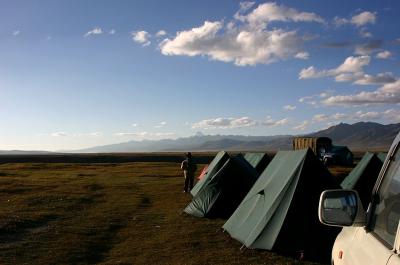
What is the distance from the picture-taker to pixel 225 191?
60.3 ft

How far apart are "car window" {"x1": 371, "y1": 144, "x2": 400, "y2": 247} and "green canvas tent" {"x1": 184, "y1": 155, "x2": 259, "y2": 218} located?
14299mm

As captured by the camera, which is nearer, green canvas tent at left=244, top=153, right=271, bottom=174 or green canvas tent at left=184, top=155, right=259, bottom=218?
green canvas tent at left=184, top=155, right=259, bottom=218

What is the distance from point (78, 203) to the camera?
24453mm

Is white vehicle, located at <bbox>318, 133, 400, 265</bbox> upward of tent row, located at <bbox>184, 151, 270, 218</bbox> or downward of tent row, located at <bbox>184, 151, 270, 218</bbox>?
upward

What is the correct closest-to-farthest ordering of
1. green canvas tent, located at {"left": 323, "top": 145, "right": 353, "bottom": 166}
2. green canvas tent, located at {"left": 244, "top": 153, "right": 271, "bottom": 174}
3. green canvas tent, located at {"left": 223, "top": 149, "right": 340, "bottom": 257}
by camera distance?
green canvas tent, located at {"left": 223, "top": 149, "right": 340, "bottom": 257} < green canvas tent, located at {"left": 244, "top": 153, "right": 271, "bottom": 174} < green canvas tent, located at {"left": 323, "top": 145, "right": 353, "bottom": 166}

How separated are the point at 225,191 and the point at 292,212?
20.5ft

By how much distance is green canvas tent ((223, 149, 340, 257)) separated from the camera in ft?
40.0

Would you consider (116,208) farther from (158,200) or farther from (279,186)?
(279,186)

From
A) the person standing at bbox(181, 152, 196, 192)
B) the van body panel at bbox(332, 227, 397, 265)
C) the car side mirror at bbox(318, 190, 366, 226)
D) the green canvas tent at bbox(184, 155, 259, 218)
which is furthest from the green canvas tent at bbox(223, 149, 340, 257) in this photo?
the person standing at bbox(181, 152, 196, 192)

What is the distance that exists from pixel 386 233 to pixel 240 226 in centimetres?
1060

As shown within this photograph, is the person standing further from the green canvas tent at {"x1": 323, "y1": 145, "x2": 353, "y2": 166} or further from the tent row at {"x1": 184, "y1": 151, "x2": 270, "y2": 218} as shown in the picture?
the green canvas tent at {"x1": 323, "y1": 145, "x2": 353, "y2": 166}

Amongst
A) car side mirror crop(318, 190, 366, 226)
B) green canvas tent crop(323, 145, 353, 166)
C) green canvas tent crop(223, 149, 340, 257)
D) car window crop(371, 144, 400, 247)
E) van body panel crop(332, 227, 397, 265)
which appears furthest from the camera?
green canvas tent crop(323, 145, 353, 166)

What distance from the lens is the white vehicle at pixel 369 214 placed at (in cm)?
370

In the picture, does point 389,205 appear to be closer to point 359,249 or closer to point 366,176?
point 359,249
